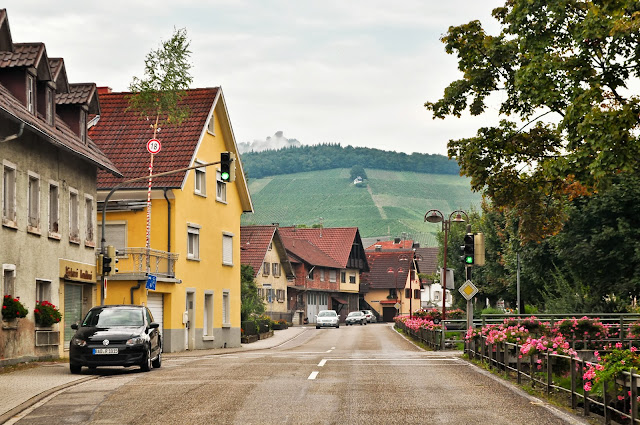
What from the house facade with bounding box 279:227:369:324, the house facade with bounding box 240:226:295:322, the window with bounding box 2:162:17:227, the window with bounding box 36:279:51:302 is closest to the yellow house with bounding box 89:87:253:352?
the window with bounding box 36:279:51:302

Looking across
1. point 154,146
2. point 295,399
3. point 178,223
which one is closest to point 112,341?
point 295,399

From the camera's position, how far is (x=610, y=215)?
4328cm

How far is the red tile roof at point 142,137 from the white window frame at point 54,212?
1002cm

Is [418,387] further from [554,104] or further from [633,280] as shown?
[633,280]

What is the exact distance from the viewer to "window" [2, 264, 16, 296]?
82.2ft

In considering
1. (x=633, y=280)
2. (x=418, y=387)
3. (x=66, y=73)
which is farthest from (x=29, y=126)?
(x=633, y=280)

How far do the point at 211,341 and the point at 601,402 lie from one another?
33.2 metres

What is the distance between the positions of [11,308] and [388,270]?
102649 mm

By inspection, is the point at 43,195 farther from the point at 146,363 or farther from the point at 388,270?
the point at 388,270

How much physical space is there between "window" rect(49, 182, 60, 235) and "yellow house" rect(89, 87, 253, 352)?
6471mm

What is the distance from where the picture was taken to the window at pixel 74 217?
30.9 metres

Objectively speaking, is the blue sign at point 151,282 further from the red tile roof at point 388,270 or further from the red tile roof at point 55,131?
the red tile roof at point 388,270

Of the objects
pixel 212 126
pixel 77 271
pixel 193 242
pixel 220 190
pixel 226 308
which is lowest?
pixel 226 308

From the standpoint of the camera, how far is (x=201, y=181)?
43.3 m
